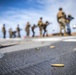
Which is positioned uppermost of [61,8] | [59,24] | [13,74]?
[61,8]

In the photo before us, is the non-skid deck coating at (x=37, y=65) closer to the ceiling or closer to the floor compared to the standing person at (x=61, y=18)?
closer to the floor

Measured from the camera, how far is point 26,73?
8.04ft

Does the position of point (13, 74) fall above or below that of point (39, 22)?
below

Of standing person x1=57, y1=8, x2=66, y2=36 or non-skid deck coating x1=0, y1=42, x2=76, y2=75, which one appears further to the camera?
standing person x1=57, y1=8, x2=66, y2=36

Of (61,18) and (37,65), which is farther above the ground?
(61,18)

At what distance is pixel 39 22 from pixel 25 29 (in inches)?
214

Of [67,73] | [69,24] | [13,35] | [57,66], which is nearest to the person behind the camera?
[67,73]

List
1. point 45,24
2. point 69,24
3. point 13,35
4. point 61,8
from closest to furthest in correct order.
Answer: point 61,8, point 69,24, point 45,24, point 13,35

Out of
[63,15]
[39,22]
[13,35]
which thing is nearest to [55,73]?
[63,15]

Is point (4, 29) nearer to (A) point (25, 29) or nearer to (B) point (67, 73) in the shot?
(A) point (25, 29)

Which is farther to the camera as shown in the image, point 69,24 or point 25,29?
point 25,29

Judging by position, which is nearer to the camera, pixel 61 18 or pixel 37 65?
pixel 37 65

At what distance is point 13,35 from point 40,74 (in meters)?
28.6

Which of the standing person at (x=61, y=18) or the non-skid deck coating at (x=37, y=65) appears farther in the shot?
the standing person at (x=61, y=18)
